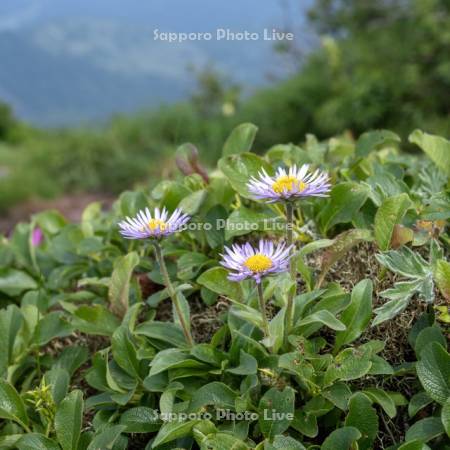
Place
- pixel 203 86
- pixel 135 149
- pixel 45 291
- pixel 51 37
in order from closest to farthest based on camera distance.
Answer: pixel 45 291, pixel 135 149, pixel 203 86, pixel 51 37

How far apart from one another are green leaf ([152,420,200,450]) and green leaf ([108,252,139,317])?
1.47ft

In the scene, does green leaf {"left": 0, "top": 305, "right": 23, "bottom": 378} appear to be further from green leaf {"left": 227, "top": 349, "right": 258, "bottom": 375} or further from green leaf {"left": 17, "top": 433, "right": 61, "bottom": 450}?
green leaf {"left": 227, "top": 349, "right": 258, "bottom": 375}

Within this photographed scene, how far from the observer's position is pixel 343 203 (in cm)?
177

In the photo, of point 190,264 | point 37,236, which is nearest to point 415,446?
point 190,264

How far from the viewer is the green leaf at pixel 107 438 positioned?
4.55 feet

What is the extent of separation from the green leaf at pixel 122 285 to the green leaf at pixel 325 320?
52 centimetres

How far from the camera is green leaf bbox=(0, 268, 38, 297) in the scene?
2156 millimetres

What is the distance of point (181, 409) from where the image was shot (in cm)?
144

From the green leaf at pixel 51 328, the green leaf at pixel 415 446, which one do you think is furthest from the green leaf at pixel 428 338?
the green leaf at pixel 51 328

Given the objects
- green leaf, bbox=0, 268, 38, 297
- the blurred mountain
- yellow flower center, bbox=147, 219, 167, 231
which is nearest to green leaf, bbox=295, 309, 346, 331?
yellow flower center, bbox=147, 219, 167, 231

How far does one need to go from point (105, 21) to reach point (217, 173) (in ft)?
252

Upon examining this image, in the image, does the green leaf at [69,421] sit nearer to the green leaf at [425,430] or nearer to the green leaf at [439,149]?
the green leaf at [425,430]

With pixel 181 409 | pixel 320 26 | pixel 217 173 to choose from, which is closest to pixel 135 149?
pixel 320 26

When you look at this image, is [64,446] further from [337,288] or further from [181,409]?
[337,288]
